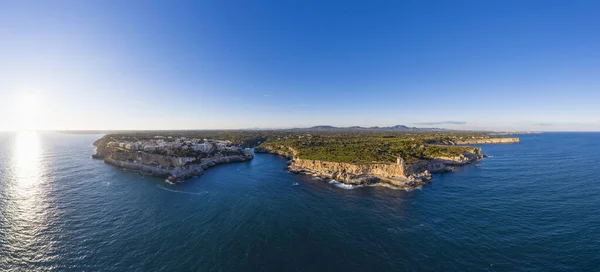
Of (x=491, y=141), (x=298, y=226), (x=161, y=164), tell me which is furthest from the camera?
(x=491, y=141)

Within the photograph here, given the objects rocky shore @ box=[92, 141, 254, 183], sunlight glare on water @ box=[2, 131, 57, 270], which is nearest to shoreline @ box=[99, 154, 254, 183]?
rocky shore @ box=[92, 141, 254, 183]

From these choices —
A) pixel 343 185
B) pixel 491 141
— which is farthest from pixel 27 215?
pixel 491 141

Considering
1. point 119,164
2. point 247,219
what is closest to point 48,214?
point 247,219

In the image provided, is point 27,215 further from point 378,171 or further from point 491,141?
point 491,141

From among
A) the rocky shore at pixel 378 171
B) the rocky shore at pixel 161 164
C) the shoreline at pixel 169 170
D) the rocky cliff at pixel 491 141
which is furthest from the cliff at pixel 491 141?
the rocky shore at pixel 161 164

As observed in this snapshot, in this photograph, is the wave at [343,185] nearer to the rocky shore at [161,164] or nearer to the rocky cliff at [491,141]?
the rocky shore at [161,164]

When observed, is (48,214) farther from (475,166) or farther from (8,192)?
(475,166)
